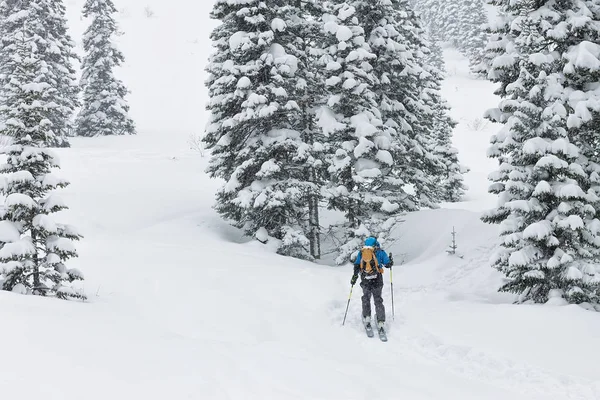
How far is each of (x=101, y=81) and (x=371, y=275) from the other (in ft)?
96.0

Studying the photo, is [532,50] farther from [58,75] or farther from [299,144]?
[58,75]

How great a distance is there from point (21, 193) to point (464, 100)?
59432 millimetres

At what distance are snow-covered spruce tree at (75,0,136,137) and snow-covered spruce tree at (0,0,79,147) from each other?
2.24m

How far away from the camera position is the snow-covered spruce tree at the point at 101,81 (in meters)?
33.3

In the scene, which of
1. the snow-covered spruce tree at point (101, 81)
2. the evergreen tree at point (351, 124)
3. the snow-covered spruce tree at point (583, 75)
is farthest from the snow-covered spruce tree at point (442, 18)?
the snow-covered spruce tree at point (583, 75)

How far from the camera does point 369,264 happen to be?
1063 centimetres

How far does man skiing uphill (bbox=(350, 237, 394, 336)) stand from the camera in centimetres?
1023

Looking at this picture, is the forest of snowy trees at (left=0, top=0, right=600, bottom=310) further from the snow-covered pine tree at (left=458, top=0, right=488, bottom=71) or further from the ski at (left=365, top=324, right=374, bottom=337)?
the snow-covered pine tree at (left=458, top=0, right=488, bottom=71)

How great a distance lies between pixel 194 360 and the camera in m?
6.71

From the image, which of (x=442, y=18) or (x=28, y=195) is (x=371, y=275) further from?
(x=442, y=18)

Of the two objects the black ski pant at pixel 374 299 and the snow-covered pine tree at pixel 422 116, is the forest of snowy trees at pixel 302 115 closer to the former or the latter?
the snow-covered pine tree at pixel 422 116

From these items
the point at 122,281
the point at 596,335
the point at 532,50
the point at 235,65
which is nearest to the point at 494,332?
the point at 596,335

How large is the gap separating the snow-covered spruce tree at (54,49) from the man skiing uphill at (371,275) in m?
23.3

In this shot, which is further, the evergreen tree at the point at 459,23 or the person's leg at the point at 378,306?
the evergreen tree at the point at 459,23
